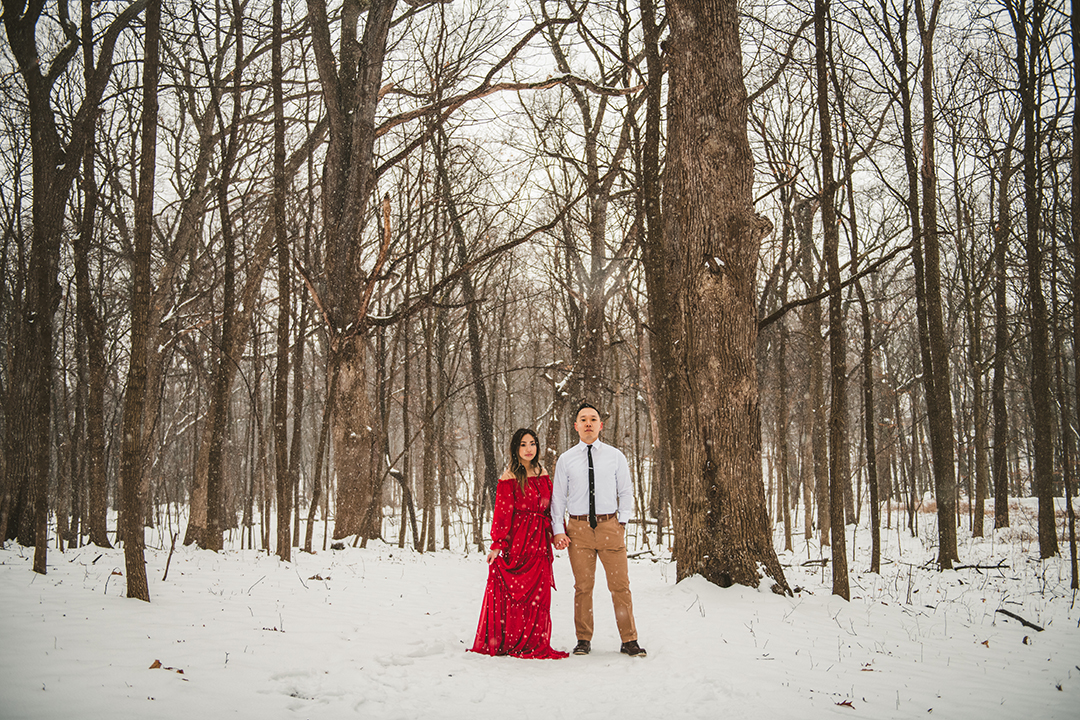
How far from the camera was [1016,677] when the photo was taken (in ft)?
12.9

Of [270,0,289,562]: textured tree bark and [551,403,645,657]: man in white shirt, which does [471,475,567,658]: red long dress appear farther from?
[270,0,289,562]: textured tree bark

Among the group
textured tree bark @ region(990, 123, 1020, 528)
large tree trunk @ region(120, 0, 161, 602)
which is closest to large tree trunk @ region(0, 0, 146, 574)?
large tree trunk @ region(120, 0, 161, 602)

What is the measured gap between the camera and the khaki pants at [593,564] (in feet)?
14.0

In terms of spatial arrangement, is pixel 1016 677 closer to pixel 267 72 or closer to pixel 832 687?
pixel 832 687

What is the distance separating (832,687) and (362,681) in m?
2.80

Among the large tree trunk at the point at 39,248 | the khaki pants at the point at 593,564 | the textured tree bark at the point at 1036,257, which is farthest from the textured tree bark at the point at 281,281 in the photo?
the textured tree bark at the point at 1036,257

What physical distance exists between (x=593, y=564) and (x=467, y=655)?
112cm

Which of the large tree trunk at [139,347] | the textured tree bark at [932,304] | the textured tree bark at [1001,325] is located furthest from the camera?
the textured tree bark at [1001,325]

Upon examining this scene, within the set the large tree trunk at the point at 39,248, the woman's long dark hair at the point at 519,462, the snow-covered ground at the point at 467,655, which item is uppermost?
the large tree trunk at the point at 39,248

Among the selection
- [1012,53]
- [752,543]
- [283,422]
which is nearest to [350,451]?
[283,422]

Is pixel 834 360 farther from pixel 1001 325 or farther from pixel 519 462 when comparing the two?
pixel 1001 325

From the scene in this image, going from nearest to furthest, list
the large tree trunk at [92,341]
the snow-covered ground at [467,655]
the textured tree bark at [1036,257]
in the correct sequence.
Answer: the snow-covered ground at [467,655], the large tree trunk at [92,341], the textured tree bark at [1036,257]

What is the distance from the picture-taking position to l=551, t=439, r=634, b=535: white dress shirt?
14.5 ft

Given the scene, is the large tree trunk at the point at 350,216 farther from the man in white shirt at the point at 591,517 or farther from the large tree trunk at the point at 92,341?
the man in white shirt at the point at 591,517
